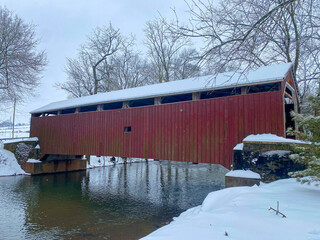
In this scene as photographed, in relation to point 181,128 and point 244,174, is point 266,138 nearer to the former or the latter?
point 244,174

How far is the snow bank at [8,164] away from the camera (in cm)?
1489

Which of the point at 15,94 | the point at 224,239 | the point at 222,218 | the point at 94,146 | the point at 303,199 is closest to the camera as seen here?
the point at 224,239

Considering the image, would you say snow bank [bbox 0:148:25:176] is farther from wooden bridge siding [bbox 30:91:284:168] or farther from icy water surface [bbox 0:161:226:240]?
wooden bridge siding [bbox 30:91:284:168]

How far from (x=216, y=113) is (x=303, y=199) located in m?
4.81

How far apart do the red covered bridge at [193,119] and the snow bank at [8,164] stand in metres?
4.93

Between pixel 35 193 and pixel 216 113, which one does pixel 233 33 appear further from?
pixel 35 193

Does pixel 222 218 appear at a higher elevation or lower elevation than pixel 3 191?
higher

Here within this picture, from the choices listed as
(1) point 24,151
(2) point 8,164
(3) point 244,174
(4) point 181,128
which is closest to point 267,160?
(3) point 244,174

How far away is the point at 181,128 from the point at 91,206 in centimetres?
480

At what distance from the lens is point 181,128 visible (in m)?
9.02

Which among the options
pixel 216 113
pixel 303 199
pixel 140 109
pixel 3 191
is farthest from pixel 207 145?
pixel 3 191

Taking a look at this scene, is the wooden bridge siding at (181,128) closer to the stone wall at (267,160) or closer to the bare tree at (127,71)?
the stone wall at (267,160)

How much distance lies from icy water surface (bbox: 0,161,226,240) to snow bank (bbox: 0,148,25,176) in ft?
8.03

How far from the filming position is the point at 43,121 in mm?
15320
